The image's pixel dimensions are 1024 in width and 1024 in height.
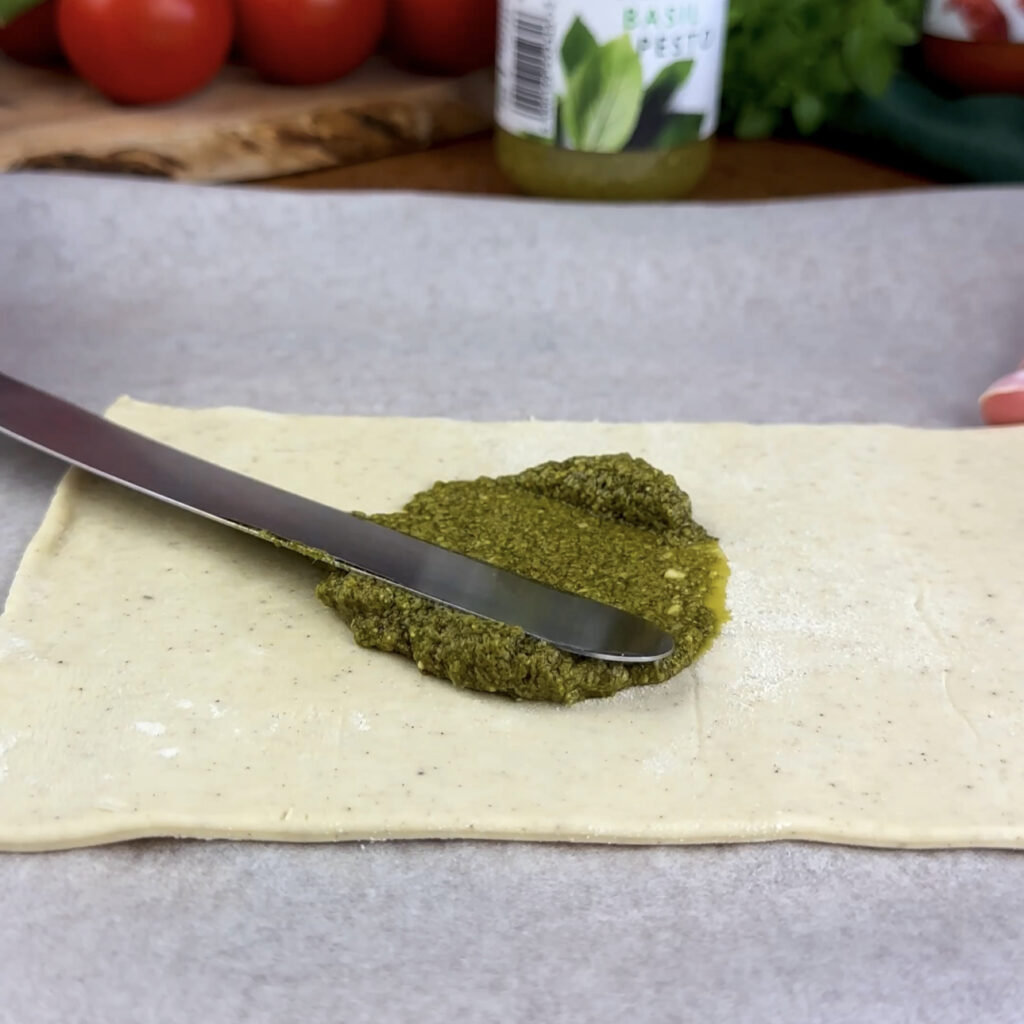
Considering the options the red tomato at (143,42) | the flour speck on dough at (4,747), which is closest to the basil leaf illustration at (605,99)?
the red tomato at (143,42)

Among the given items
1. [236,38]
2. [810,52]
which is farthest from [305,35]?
[810,52]

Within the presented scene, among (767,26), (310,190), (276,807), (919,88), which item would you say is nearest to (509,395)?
(310,190)

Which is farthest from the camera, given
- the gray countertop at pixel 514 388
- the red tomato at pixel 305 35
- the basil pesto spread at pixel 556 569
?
the red tomato at pixel 305 35

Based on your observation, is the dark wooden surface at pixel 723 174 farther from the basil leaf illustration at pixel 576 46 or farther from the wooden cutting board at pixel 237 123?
the basil leaf illustration at pixel 576 46

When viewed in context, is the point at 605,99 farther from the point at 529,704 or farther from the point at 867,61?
the point at 529,704

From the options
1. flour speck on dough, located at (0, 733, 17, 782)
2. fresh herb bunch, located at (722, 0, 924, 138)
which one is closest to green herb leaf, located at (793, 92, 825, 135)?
fresh herb bunch, located at (722, 0, 924, 138)

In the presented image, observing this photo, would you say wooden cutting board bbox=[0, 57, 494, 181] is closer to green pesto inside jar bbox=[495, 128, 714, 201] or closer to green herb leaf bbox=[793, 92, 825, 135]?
green pesto inside jar bbox=[495, 128, 714, 201]
